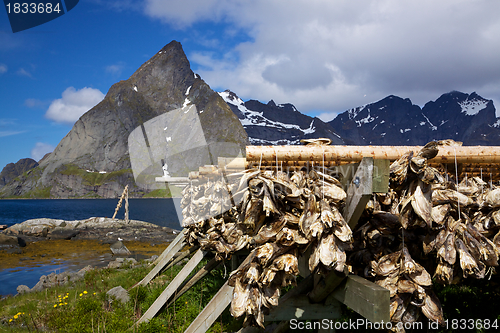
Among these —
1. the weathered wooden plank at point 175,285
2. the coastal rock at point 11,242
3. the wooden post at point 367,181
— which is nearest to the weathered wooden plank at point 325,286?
the wooden post at point 367,181

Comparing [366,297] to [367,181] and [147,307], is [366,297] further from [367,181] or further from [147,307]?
[147,307]

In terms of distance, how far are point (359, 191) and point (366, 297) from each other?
0.88m

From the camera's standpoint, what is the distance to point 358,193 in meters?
2.41

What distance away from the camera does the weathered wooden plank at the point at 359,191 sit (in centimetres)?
229

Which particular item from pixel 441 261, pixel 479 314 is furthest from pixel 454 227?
pixel 479 314

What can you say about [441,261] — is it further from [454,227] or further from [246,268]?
[246,268]

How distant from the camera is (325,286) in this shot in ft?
10.0

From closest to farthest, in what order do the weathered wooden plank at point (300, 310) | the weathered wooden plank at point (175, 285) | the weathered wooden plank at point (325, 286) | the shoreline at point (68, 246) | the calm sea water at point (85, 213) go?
the weathered wooden plank at point (325, 286) < the weathered wooden plank at point (300, 310) < the weathered wooden plank at point (175, 285) < the shoreline at point (68, 246) < the calm sea water at point (85, 213)

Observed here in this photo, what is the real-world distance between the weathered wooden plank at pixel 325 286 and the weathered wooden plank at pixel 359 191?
52 cm

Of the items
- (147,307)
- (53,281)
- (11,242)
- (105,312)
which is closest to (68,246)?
(11,242)

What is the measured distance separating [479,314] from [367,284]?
16.4ft

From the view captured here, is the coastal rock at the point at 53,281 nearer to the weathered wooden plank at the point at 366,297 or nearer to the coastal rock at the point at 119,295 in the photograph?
the coastal rock at the point at 119,295

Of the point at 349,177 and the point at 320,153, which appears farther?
the point at 320,153

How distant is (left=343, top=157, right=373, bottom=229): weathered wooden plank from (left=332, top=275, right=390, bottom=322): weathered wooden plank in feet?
1.69
